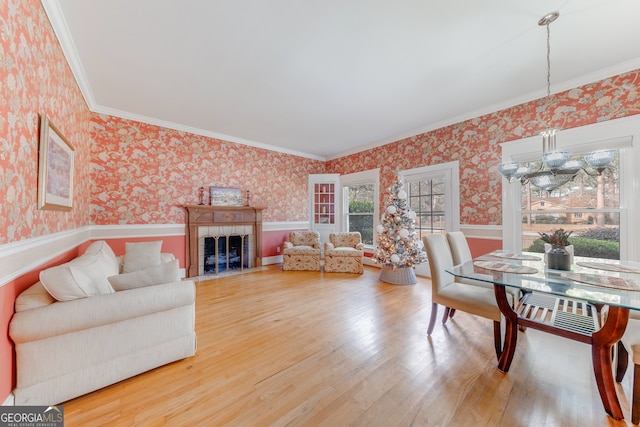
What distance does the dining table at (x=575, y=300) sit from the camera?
1.35 metres

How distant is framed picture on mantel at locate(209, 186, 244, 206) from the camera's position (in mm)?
4588

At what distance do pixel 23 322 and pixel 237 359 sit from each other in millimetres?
1291

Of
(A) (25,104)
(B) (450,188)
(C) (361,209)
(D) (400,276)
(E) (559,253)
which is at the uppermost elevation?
(A) (25,104)

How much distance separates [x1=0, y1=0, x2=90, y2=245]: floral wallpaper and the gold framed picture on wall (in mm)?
41

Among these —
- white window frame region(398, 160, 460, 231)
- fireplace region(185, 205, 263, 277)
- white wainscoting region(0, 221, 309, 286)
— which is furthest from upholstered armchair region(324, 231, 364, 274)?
white wainscoting region(0, 221, 309, 286)

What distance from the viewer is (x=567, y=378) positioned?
5.43ft

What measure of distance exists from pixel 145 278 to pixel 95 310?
0.35 m

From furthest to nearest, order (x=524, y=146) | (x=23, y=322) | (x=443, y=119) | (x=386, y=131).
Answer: (x=386, y=131) < (x=443, y=119) < (x=524, y=146) < (x=23, y=322)

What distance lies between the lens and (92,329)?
1511mm

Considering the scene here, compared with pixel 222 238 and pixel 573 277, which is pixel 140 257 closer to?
pixel 222 238

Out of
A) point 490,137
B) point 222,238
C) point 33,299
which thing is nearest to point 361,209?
point 490,137

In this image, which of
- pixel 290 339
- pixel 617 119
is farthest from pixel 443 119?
pixel 290 339

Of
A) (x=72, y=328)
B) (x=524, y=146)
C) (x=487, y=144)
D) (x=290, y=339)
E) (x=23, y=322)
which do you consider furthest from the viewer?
(x=487, y=144)

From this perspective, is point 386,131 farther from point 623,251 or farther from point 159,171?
point 159,171
